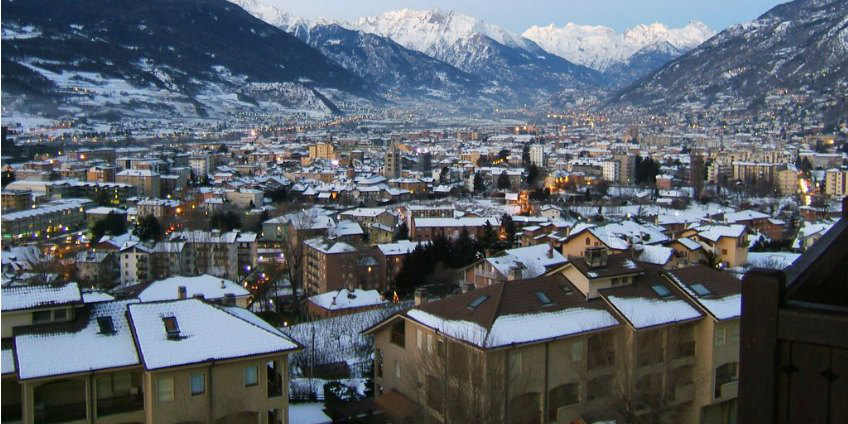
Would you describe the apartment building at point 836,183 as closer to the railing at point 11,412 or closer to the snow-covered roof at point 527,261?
the snow-covered roof at point 527,261

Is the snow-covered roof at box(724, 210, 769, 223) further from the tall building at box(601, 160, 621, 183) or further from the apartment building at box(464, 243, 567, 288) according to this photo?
the tall building at box(601, 160, 621, 183)

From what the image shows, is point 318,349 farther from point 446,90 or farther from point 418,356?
point 446,90

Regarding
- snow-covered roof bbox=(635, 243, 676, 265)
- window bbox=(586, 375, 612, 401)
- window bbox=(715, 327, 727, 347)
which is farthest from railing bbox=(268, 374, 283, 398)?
snow-covered roof bbox=(635, 243, 676, 265)

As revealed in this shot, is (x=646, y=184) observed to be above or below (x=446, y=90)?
below

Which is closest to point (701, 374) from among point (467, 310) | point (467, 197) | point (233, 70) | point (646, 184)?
point (467, 310)

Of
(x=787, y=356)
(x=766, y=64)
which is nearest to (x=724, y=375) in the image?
(x=787, y=356)
